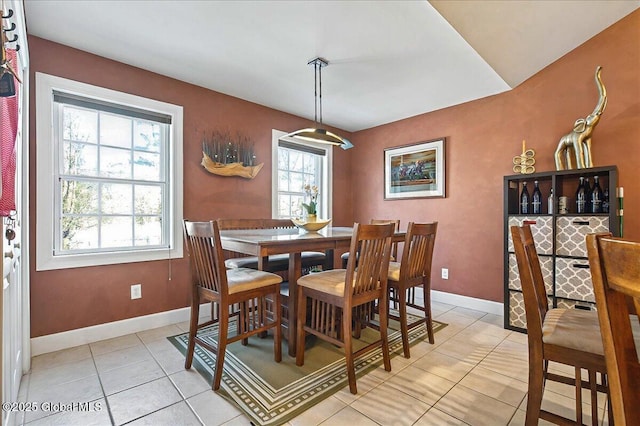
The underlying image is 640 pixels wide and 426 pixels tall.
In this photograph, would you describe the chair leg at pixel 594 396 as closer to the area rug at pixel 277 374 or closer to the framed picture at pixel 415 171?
the area rug at pixel 277 374

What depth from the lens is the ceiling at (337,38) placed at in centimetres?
200

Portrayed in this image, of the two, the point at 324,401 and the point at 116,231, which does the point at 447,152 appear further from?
the point at 116,231

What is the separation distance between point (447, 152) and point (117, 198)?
3534mm

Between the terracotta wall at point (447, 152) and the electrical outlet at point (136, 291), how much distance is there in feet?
0.12

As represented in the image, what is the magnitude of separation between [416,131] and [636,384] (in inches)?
142

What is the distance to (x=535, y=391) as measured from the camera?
1.28 metres

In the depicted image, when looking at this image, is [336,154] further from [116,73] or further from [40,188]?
[40,188]

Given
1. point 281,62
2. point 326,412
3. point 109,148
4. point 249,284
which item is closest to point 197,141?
point 109,148

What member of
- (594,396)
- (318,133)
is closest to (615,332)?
(594,396)

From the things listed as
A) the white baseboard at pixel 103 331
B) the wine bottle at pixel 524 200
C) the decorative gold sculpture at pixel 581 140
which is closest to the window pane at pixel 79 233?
the white baseboard at pixel 103 331

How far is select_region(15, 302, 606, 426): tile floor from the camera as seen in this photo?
157 cm

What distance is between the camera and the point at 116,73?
2.61m

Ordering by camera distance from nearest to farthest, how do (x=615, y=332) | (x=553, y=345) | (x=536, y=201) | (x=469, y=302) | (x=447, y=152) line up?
(x=615, y=332) < (x=553, y=345) < (x=536, y=201) < (x=469, y=302) < (x=447, y=152)

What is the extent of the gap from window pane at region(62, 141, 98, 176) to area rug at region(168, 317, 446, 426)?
1.59 meters
